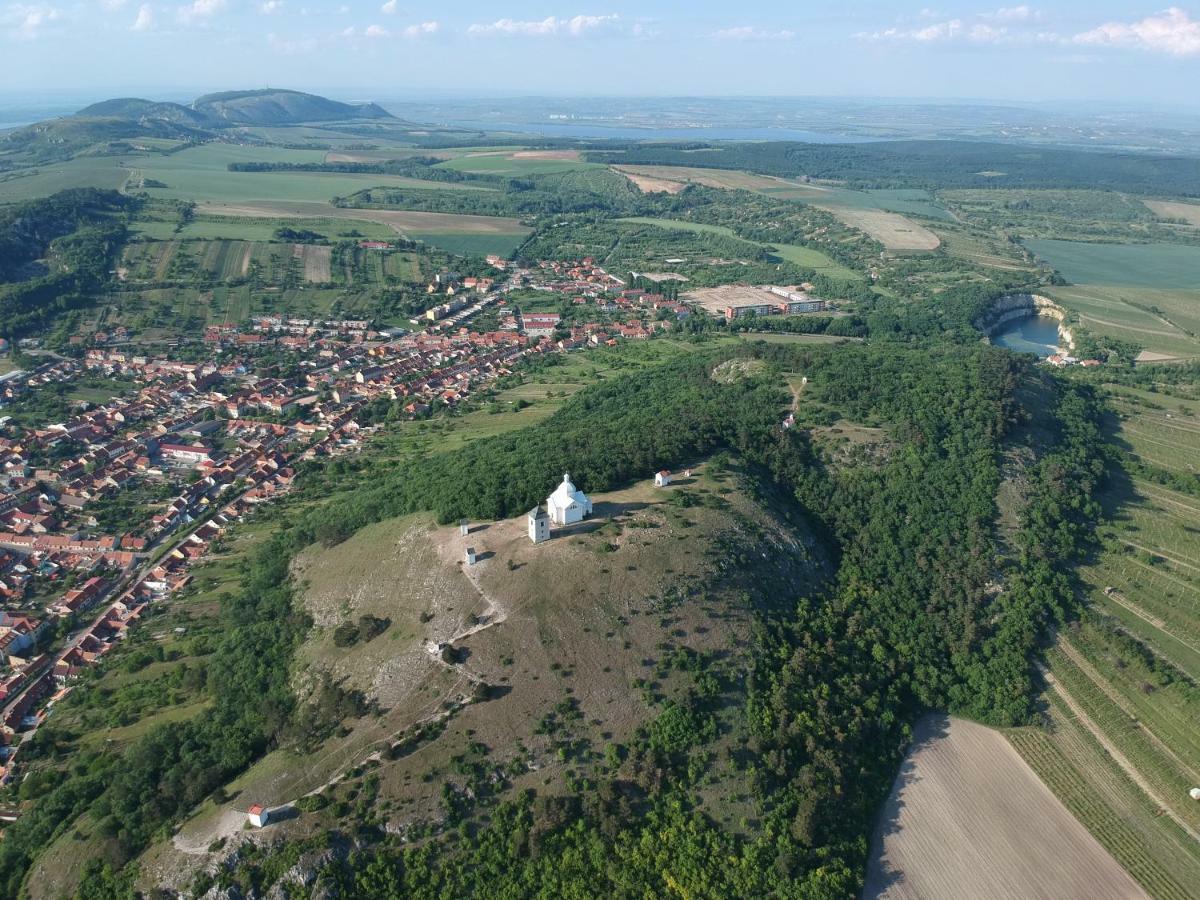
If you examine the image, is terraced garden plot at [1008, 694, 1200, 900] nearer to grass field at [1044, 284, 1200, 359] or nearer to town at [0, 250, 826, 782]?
town at [0, 250, 826, 782]

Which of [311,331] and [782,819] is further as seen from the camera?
[311,331]

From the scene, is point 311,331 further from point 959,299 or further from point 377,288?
point 959,299

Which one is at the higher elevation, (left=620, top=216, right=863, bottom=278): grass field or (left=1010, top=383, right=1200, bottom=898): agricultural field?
(left=620, top=216, right=863, bottom=278): grass field

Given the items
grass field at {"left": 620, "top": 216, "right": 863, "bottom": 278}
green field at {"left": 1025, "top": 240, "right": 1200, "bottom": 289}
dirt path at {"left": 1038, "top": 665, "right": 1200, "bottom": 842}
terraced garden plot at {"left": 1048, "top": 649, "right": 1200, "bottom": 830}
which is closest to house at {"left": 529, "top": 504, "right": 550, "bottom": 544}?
dirt path at {"left": 1038, "top": 665, "right": 1200, "bottom": 842}

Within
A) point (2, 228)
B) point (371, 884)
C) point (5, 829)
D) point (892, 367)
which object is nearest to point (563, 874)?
point (371, 884)

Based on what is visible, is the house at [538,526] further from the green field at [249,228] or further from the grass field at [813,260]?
the green field at [249,228]

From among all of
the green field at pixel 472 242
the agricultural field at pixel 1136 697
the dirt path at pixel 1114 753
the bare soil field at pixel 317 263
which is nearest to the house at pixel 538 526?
the agricultural field at pixel 1136 697

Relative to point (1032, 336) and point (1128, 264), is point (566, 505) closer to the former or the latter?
point (1032, 336)
